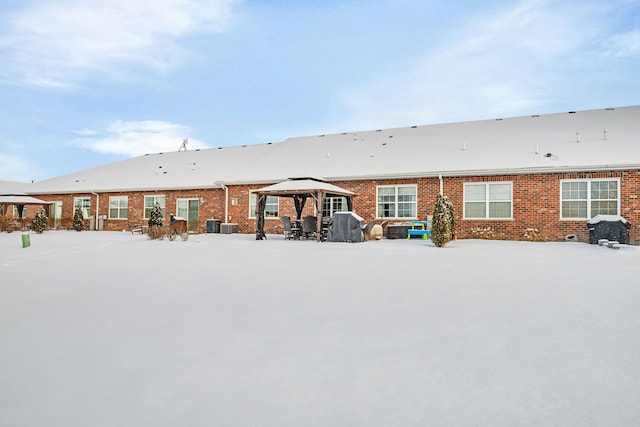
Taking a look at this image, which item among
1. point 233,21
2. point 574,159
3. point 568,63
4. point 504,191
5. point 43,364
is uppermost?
point 233,21

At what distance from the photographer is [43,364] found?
3113mm

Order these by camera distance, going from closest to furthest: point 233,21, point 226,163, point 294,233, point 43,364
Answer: point 43,364, point 233,21, point 294,233, point 226,163

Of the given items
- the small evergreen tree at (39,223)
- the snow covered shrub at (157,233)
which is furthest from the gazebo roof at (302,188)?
the small evergreen tree at (39,223)

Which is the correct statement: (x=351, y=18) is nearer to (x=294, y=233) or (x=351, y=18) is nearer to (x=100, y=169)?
(x=294, y=233)

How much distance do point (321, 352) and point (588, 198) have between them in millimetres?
15478

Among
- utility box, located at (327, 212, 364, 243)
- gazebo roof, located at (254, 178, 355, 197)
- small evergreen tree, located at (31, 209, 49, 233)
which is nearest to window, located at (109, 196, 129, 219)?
small evergreen tree, located at (31, 209, 49, 233)

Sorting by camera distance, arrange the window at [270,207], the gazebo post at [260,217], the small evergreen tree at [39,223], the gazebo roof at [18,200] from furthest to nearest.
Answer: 1. the gazebo roof at [18,200]
2. the small evergreen tree at [39,223]
3. the window at [270,207]
4. the gazebo post at [260,217]

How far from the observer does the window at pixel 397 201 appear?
58.4 feet

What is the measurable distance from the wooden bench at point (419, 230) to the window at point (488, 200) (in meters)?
1.76

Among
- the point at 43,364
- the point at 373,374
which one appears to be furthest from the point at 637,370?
the point at 43,364

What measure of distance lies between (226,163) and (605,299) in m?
22.4

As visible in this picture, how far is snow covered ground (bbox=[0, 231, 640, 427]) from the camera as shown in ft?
7.83

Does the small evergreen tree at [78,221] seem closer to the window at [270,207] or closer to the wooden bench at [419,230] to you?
the window at [270,207]

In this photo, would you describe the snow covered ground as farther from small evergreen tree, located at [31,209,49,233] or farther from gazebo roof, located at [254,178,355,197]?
small evergreen tree, located at [31,209,49,233]
